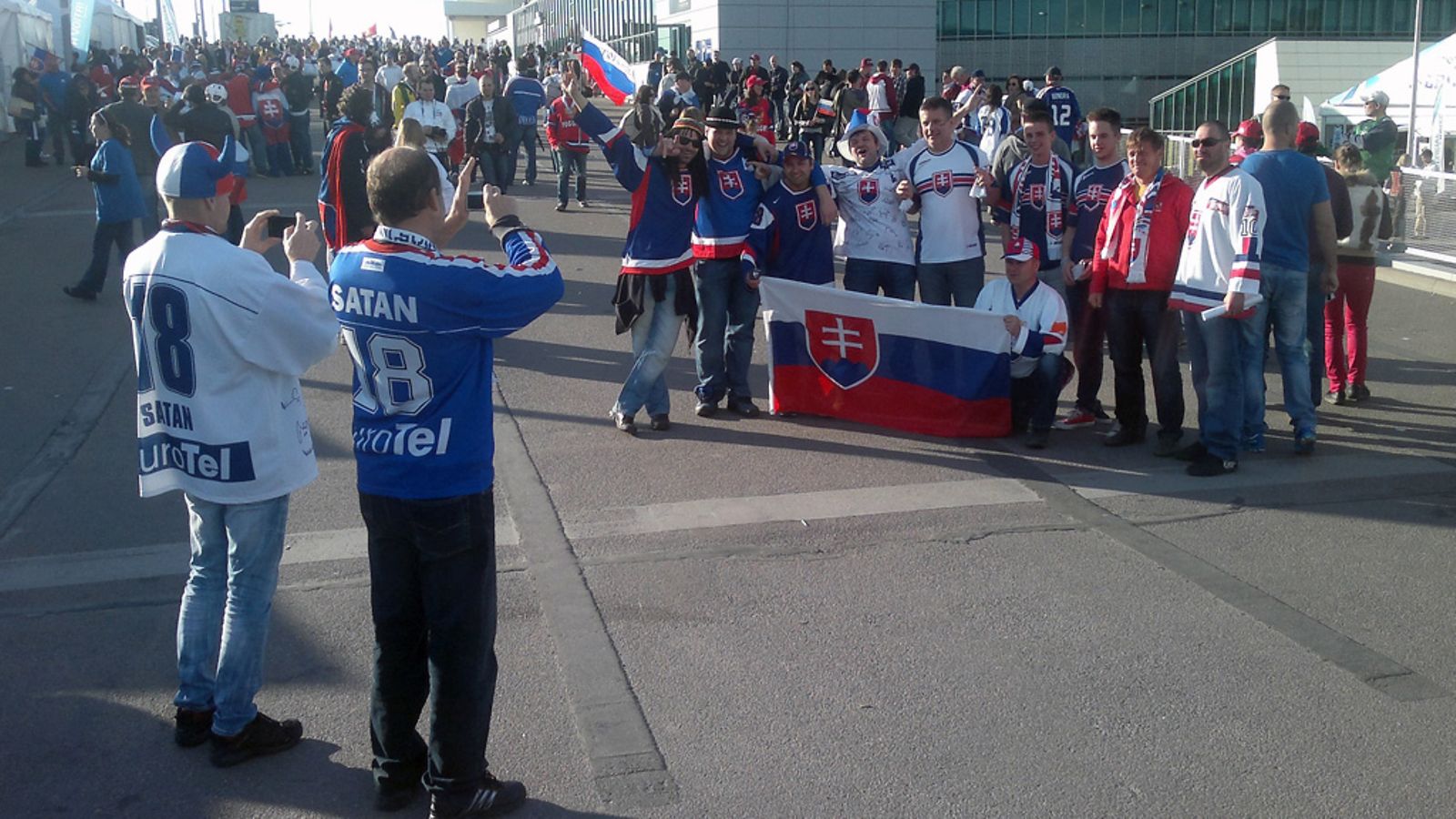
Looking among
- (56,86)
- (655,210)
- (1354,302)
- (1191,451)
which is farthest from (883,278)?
(56,86)

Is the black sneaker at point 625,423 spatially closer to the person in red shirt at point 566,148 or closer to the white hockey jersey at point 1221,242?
the white hockey jersey at point 1221,242

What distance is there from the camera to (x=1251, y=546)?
6145 millimetres

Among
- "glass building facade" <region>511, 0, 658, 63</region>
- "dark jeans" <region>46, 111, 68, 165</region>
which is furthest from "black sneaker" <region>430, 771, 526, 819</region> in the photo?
"glass building facade" <region>511, 0, 658, 63</region>

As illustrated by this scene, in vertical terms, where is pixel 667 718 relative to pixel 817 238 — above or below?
below

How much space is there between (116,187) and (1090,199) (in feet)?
28.8

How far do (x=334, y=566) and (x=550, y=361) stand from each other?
4333mm

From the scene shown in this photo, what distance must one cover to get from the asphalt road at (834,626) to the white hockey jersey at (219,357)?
977 millimetres

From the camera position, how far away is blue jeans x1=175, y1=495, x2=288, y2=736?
4.15m

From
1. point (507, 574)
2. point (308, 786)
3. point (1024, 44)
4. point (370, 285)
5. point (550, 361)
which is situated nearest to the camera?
point (370, 285)

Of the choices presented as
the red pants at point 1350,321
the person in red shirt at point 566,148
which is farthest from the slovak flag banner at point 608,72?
the person in red shirt at point 566,148

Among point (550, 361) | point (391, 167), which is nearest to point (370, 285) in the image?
point (391, 167)

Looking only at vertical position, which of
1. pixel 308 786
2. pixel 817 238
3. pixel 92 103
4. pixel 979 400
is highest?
pixel 92 103

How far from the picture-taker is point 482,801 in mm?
3869

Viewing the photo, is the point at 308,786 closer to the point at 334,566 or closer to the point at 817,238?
the point at 334,566
